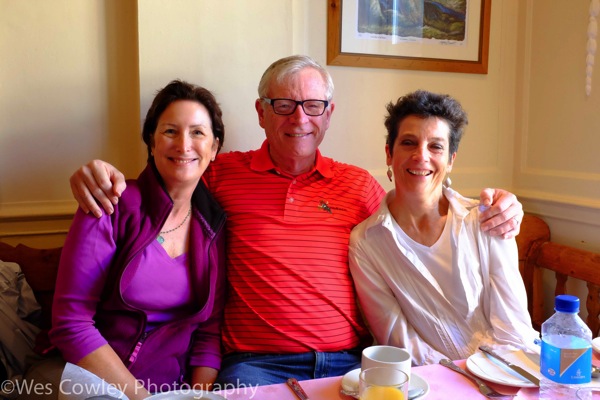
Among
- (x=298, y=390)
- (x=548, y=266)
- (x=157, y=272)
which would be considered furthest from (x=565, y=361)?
(x=548, y=266)

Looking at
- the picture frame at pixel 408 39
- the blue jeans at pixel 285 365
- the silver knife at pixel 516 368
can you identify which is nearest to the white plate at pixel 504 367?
the silver knife at pixel 516 368

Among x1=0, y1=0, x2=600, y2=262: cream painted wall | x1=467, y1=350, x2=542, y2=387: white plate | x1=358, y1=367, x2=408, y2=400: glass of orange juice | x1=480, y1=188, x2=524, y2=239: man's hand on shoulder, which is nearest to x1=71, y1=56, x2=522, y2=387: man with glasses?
x1=480, y1=188, x2=524, y2=239: man's hand on shoulder

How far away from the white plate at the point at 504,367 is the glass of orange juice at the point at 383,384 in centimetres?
28

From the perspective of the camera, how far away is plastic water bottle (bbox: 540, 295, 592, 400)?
1.10 m

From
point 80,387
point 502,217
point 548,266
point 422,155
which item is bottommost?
point 548,266

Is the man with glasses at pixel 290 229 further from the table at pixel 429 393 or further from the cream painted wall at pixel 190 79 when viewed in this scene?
the table at pixel 429 393

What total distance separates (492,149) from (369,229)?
1296 millimetres

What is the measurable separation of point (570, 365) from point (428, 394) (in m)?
0.30

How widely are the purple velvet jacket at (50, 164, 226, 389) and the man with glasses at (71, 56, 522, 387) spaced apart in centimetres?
7

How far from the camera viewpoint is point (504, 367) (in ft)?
4.04

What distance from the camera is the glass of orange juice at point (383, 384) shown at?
3.27ft

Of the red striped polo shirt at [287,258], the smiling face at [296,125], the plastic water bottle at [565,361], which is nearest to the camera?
the plastic water bottle at [565,361]

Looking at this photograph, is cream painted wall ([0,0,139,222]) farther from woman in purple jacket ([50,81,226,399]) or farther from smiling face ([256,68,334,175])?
smiling face ([256,68,334,175])

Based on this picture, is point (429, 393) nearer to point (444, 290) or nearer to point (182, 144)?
point (444, 290)
